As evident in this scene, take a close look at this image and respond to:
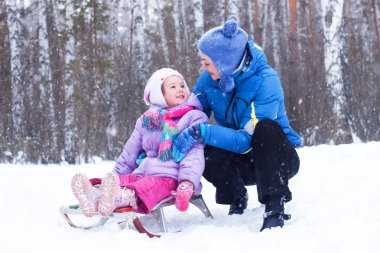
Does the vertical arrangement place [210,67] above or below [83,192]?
above

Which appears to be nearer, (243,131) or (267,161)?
(267,161)

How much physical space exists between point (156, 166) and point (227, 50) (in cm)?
73

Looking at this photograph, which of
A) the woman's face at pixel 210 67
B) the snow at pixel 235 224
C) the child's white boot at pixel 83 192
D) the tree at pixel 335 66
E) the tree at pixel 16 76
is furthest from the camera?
the tree at pixel 16 76

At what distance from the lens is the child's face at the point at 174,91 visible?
3.31 m

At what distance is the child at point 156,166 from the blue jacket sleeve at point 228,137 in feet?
0.41

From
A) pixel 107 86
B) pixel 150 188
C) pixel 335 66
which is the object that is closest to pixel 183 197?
pixel 150 188

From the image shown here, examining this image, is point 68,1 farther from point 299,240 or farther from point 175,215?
point 299,240

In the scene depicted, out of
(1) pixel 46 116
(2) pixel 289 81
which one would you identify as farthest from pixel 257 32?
(1) pixel 46 116

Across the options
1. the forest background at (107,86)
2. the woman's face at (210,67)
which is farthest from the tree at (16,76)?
the woman's face at (210,67)

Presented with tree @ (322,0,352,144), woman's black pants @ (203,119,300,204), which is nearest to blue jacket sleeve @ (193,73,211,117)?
woman's black pants @ (203,119,300,204)

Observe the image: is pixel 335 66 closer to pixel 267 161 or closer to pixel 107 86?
pixel 107 86

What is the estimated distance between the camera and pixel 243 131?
300cm

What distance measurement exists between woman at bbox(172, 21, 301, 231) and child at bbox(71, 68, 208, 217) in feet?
0.31

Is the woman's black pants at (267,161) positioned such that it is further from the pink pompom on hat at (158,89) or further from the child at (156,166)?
the pink pompom on hat at (158,89)
